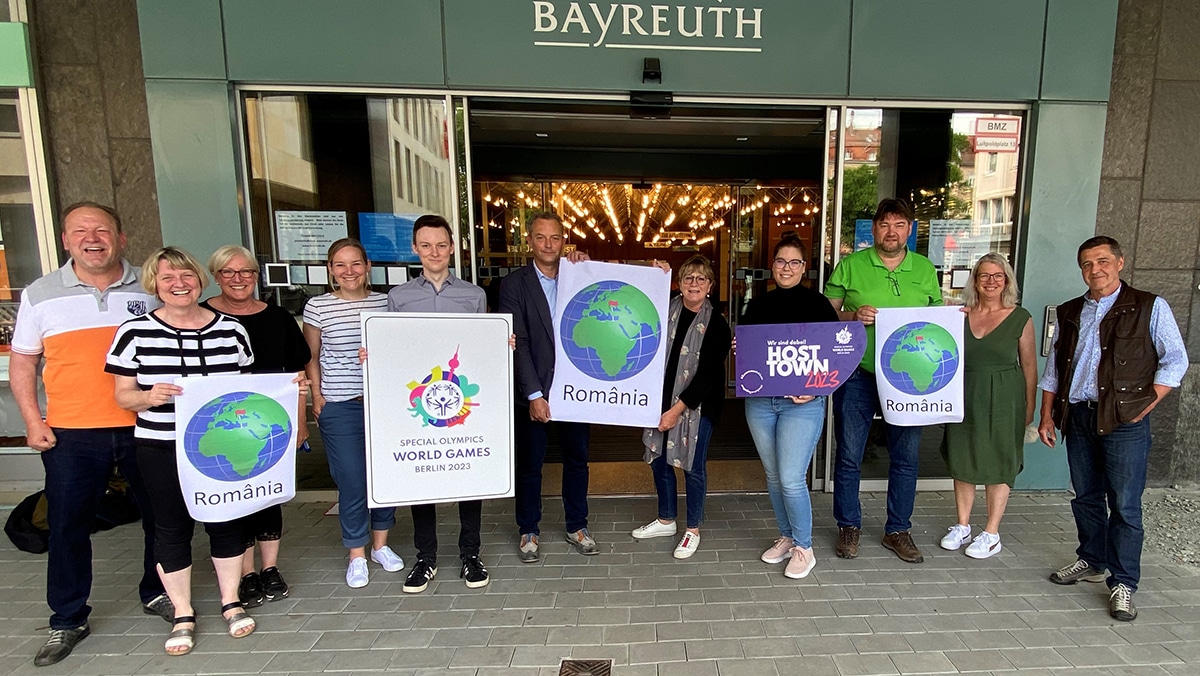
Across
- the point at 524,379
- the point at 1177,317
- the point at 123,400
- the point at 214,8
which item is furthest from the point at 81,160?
the point at 1177,317

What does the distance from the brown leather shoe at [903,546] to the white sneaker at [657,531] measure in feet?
4.39

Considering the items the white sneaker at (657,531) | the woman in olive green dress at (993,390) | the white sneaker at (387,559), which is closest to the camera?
the woman in olive green dress at (993,390)

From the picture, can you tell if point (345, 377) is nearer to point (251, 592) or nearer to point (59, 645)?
point (251, 592)

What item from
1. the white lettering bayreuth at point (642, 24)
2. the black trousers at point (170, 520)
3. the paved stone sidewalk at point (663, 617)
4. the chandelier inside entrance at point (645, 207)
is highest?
the white lettering bayreuth at point (642, 24)

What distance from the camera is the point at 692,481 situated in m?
3.45

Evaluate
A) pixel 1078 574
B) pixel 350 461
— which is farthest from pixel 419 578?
pixel 1078 574

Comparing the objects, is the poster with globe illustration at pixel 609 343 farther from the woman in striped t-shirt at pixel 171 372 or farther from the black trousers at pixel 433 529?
the woman in striped t-shirt at pixel 171 372

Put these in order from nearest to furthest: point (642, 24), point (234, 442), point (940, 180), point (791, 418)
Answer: point (234, 442)
point (791, 418)
point (642, 24)
point (940, 180)

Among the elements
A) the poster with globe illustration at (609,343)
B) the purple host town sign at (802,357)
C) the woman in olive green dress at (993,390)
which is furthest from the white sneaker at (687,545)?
the woman in olive green dress at (993,390)

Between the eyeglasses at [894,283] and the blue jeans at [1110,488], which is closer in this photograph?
the blue jeans at [1110,488]

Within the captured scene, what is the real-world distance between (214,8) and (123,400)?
283 centimetres

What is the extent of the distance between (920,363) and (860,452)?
65 cm

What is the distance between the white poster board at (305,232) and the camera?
4.17 m

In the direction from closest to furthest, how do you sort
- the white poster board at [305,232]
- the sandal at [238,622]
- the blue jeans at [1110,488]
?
the sandal at [238,622]
the blue jeans at [1110,488]
the white poster board at [305,232]
